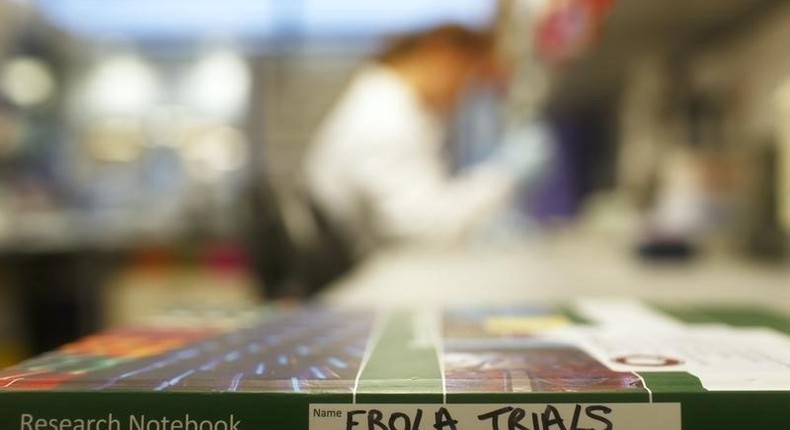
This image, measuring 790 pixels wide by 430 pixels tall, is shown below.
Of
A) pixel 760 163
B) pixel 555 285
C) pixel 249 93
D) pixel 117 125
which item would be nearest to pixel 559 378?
pixel 555 285

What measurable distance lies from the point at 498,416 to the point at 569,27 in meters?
0.86

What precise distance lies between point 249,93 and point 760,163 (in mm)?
2238

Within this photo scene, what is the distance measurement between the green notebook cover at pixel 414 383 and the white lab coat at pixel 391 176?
1.02 metres

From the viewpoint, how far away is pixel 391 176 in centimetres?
146

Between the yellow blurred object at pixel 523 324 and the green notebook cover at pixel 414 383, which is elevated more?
the yellow blurred object at pixel 523 324

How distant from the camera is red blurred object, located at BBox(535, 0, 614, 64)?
956mm

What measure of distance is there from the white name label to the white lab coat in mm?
1110

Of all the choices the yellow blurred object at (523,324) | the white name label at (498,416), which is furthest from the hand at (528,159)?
the white name label at (498,416)

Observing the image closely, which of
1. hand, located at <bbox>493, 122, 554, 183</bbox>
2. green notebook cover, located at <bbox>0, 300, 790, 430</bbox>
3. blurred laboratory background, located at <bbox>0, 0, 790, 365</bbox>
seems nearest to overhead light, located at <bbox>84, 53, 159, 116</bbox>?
blurred laboratory background, located at <bbox>0, 0, 790, 365</bbox>

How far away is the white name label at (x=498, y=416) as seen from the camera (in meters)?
0.26

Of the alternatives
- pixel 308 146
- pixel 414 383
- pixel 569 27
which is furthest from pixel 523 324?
pixel 308 146

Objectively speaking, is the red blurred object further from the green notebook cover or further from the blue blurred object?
the blue blurred object

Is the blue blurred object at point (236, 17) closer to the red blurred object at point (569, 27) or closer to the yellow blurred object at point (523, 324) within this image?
the red blurred object at point (569, 27)

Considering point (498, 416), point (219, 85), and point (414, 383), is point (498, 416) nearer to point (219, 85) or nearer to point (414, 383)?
point (414, 383)
